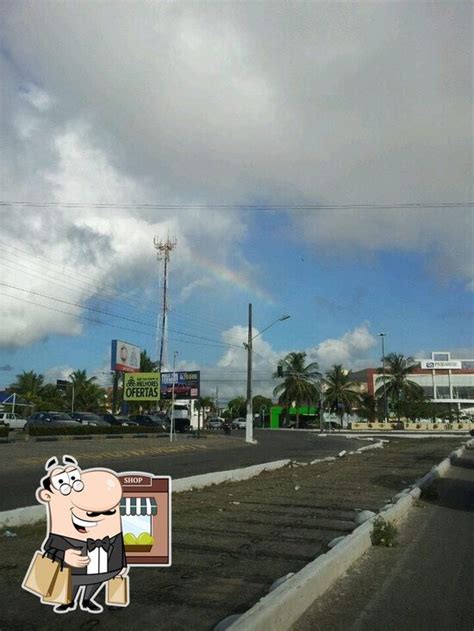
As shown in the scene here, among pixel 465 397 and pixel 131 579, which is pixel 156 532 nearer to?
pixel 131 579

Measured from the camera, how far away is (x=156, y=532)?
493 cm

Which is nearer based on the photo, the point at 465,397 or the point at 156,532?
the point at 156,532

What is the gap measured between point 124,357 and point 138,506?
57232mm

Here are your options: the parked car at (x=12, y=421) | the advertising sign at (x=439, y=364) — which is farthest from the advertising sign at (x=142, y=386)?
the advertising sign at (x=439, y=364)

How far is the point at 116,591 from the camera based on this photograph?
486 centimetres

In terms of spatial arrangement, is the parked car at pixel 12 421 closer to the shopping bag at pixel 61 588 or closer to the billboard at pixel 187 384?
the billboard at pixel 187 384

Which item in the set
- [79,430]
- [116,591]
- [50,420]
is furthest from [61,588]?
[50,420]

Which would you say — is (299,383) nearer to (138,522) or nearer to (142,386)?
(142,386)

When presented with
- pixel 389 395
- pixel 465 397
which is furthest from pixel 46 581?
pixel 465 397

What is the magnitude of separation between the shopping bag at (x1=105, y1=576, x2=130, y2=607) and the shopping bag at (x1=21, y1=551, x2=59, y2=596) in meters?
0.41

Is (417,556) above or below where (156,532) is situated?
below

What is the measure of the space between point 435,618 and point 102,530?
3.43 meters

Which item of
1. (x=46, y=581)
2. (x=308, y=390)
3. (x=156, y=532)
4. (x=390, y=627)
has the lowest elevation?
(x=390, y=627)

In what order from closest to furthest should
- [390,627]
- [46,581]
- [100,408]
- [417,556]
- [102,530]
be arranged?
1. [102,530]
2. [46,581]
3. [390,627]
4. [417,556]
5. [100,408]
